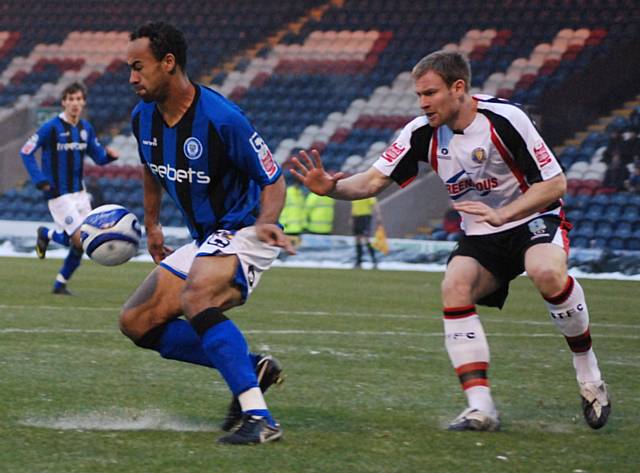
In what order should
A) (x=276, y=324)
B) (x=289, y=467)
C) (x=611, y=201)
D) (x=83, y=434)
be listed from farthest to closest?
(x=611, y=201) → (x=276, y=324) → (x=83, y=434) → (x=289, y=467)

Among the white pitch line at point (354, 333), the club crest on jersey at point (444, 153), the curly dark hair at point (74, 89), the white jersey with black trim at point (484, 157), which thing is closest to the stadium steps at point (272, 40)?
the curly dark hair at point (74, 89)

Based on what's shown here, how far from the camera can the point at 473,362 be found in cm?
550

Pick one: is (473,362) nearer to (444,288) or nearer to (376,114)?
(444,288)

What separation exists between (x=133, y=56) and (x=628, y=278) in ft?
51.6

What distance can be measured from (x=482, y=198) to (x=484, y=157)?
259 millimetres

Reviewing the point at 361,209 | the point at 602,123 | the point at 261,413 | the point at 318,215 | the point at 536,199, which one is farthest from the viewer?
the point at 602,123

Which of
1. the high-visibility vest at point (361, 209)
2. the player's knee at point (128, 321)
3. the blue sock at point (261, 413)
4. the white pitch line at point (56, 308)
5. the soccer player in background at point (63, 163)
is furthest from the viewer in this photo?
the high-visibility vest at point (361, 209)

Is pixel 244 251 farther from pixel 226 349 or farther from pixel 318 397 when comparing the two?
pixel 318 397

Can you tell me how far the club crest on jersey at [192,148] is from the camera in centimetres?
516

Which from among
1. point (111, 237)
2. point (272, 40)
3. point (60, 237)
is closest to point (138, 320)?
point (111, 237)

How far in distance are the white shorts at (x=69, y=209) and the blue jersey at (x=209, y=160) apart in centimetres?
774

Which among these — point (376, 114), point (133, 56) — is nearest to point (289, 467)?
point (133, 56)

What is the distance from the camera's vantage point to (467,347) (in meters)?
5.52

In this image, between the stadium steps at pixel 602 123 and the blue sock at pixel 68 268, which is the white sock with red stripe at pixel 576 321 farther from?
the stadium steps at pixel 602 123
